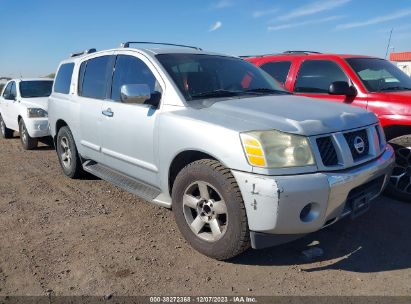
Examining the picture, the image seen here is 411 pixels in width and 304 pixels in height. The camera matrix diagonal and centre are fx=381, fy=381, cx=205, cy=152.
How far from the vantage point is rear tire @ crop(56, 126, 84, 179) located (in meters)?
5.41

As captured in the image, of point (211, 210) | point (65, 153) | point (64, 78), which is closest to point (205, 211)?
point (211, 210)

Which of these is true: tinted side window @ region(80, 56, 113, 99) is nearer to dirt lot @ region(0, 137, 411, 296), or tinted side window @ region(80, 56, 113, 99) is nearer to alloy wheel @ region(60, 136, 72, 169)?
alloy wheel @ region(60, 136, 72, 169)

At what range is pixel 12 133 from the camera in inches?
414

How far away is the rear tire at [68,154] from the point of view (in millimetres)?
5406

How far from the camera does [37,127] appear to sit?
26.2 ft

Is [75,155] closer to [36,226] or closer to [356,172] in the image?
[36,226]

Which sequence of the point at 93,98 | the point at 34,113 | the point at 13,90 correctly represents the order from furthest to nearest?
the point at 13,90, the point at 34,113, the point at 93,98

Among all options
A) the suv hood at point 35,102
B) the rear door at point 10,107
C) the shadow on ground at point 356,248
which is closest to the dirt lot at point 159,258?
the shadow on ground at point 356,248

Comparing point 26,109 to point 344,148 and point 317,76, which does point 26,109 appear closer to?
point 317,76

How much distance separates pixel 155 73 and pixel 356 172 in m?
2.09

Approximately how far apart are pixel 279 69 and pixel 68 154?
11.4ft

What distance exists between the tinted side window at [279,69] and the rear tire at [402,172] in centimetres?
193

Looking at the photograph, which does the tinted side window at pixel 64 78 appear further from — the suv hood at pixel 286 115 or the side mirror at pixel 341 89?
the side mirror at pixel 341 89

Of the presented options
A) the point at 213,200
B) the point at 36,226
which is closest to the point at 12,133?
the point at 36,226
